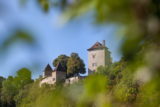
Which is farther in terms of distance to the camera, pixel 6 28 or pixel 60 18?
pixel 6 28

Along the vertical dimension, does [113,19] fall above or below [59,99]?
above

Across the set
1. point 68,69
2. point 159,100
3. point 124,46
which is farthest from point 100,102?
point 68,69

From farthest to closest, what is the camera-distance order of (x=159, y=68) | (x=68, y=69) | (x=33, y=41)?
(x=68, y=69) < (x=33, y=41) < (x=159, y=68)

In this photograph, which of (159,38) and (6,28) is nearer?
(159,38)

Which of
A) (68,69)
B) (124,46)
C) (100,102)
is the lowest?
(100,102)

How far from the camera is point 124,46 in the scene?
0.75 meters

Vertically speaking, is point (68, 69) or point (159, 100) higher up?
point (68, 69)

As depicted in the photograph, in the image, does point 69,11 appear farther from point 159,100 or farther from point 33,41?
point 159,100

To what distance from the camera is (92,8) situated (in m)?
0.76

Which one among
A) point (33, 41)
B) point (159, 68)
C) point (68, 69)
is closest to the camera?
point (159, 68)

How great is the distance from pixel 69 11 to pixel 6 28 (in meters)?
0.18

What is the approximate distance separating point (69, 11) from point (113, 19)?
0.09 metres

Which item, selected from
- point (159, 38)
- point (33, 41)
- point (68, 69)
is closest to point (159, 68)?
point (159, 38)

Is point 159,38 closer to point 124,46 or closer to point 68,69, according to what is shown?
point 124,46
